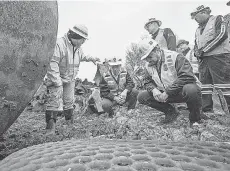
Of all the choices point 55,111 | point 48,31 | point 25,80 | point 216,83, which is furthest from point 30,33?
point 216,83

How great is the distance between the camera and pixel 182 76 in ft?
9.12

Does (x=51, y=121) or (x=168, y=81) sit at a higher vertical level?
(x=168, y=81)

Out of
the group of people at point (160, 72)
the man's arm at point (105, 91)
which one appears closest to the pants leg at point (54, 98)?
the group of people at point (160, 72)

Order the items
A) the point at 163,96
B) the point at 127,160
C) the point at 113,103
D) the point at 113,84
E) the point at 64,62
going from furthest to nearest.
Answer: the point at 113,103, the point at 113,84, the point at 64,62, the point at 163,96, the point at 127,160

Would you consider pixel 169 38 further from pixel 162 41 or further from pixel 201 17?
pixel 201 17

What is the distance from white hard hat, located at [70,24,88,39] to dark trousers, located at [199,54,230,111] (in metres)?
2.02

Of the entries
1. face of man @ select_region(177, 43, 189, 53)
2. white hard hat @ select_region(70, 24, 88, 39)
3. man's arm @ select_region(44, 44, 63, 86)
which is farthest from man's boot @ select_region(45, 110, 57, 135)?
face of man @ select_region(177, 43, 189, 53)

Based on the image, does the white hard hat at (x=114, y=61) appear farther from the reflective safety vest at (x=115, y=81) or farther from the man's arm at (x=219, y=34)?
the man's arm at (x=219, y=34)

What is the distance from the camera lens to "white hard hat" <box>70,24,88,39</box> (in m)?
3.36

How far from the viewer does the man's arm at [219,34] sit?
3386mm

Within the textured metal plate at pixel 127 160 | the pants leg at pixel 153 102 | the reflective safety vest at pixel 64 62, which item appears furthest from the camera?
the pants leg at pixel 153 102

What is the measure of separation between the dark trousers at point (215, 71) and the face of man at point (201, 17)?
24.9 inches

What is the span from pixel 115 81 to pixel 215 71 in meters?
1.83

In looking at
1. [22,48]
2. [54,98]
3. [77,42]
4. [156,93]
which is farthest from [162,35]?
[22,48]
